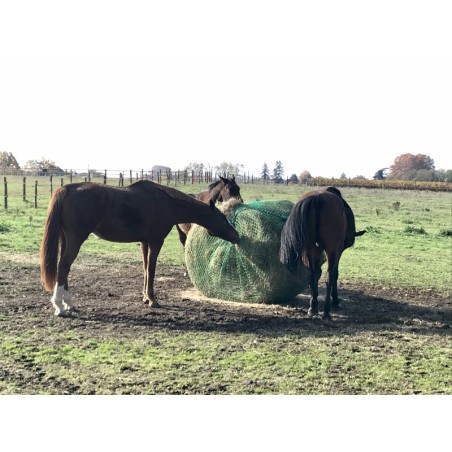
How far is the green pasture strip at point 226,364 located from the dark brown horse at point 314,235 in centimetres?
130

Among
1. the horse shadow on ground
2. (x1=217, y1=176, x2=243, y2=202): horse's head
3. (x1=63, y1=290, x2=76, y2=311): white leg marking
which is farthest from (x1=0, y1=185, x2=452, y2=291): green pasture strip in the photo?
→ (x1=63, y1=290, x2=76, y2=311): white leg marking

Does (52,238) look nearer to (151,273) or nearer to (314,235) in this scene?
(151,273)

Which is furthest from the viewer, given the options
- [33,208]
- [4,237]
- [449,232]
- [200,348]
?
[33,208]

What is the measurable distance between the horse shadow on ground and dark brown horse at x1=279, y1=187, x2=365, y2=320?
49 centimetres

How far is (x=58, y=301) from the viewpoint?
7566 mm

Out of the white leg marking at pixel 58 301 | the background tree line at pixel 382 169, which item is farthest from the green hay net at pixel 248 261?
the background tree line at pixel 382 169

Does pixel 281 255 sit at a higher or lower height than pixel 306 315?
higher

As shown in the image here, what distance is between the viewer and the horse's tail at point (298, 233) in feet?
25.5

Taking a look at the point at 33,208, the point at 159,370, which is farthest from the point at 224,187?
the point at 33,208

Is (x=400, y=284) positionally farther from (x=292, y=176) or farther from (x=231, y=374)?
(x=292, y=176)

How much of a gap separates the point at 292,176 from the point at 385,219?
1692 inches

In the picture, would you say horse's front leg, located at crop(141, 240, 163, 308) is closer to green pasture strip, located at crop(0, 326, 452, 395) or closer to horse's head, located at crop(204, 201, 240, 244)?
horse's head, located at crop(204, 201, 240, 244)

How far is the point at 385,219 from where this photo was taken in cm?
2567

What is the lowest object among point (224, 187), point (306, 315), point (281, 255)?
point (306, 315)
